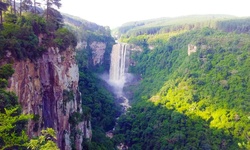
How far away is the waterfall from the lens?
89.2 meters

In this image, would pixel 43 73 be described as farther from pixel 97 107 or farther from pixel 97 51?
pixel 97 51

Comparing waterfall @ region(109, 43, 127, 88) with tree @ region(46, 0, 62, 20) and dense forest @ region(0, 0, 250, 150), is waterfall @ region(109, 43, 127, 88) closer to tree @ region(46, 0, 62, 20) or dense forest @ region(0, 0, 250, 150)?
dense forest @ region(0, 0, 250, 150)

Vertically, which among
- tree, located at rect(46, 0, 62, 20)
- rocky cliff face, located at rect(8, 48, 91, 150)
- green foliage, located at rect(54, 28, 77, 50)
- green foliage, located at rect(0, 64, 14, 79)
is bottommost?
rocky cliff face, located at rect(8, 48, 91, 150)

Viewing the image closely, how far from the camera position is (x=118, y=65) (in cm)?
9262

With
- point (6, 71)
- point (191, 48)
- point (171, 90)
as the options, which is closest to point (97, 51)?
point (191, 48)

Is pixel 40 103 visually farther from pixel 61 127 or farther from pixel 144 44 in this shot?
pixel 144 44

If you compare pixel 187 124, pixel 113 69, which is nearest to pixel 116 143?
pixel 187 124

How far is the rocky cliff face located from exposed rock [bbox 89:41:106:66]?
5481cm

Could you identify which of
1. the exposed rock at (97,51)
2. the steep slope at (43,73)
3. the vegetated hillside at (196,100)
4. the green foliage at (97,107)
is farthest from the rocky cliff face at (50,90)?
the exposed rock at (97,51)

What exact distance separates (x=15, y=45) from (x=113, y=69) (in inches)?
2863

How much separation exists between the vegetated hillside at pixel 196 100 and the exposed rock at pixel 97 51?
17.7 meters

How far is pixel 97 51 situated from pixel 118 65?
28.3 feet

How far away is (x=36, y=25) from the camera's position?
85.3 feet

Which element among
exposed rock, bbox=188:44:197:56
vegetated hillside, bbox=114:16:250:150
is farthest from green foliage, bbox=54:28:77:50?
exposed rock, bbox=188:44:197:56
